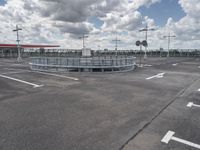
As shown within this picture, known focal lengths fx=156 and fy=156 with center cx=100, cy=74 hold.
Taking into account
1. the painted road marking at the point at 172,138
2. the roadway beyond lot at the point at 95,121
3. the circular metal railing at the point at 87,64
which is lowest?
the painted road marking at the point at 172,138

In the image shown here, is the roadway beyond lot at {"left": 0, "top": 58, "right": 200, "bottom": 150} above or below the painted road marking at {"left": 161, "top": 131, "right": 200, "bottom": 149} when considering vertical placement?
above

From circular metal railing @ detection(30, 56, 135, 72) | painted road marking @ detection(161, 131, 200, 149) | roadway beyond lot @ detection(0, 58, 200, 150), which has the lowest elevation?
painted road marking @ detection(161, 131, 200, 149)

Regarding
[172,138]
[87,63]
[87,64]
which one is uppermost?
[87,63]

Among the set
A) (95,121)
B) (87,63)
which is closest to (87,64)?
(87,63)

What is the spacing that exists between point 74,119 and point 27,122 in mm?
1412

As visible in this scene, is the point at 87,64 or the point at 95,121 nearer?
the point at 95,121

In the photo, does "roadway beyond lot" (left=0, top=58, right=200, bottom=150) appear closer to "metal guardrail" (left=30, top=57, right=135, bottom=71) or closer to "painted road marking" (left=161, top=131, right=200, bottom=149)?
"painted road marking" (left=161, top=131, right=200, bottom=149)

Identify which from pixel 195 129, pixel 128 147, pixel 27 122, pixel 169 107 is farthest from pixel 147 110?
pixel 27 122

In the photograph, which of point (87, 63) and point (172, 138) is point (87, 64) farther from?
point (172, 138)

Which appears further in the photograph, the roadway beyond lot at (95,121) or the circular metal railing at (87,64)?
the circular metal railing at (87,64)

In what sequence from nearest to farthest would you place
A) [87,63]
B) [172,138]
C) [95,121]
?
1. [172,138]
2. [95,121]
3. [87,63]

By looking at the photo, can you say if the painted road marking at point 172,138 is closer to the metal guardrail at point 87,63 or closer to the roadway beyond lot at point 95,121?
the roadway beyond lot at point 95,121

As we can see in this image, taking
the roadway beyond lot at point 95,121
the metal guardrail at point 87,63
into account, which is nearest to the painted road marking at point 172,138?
the roadway beyond lot at point 95,121

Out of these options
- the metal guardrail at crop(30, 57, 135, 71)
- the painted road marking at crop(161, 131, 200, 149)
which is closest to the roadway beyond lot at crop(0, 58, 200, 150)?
the painted road marking at crop(161, 131, 200, 149)
